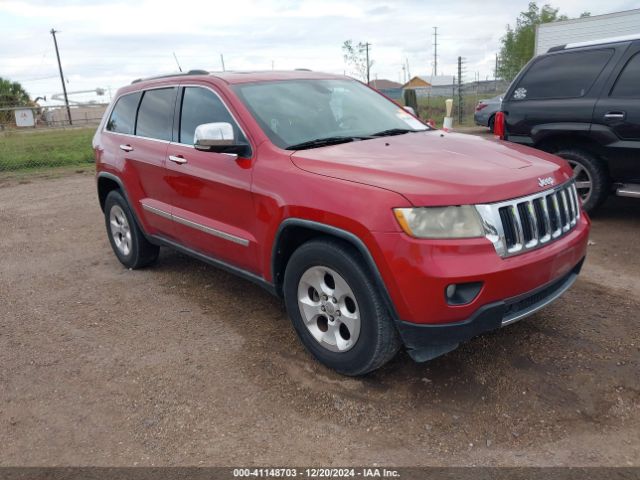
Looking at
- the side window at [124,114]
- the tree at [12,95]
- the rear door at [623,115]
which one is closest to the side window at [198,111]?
the side window at [124,114]

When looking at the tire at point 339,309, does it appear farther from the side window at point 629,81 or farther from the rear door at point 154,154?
the side window at point 629,81

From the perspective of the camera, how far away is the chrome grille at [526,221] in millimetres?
2719

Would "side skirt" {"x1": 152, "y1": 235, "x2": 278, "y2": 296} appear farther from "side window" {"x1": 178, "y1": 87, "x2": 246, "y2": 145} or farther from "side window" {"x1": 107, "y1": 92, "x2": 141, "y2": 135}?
"side window" {"x1": 107, "y1": 92, "x2": 141, "y2": 135}

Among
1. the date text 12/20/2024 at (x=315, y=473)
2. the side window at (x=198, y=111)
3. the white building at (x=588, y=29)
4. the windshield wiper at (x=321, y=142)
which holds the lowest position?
the date text 12/20/2024 at (x=315, y=473)

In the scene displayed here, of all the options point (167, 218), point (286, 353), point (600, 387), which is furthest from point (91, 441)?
point (600, 387)

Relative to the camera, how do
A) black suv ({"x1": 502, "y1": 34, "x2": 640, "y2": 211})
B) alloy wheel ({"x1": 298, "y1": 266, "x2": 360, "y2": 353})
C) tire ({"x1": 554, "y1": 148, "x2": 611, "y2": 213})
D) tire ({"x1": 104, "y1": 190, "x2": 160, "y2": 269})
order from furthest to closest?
tire ({"x1": 554, "y1": 148, "x2": 611, "y2": 213}), black suv ({"x1": 502, "y1": 34, "x2": 640, "y2": 211}), tire ({"x1": 104, "y1": 190, "x2": 160, "y2": 269}), alloy wheel ({"x1": 298, "y1": 266, "x2": 360, "y2": 353})

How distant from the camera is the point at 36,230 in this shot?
24.5 ft

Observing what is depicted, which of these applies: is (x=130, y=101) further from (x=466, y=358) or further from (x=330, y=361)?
(x=466, y=358)

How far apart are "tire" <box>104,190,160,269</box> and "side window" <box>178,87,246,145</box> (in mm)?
1292

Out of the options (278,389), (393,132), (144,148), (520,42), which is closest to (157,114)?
(144,148)

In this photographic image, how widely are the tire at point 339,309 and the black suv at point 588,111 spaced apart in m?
4.12

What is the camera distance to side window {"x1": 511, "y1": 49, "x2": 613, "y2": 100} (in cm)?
598

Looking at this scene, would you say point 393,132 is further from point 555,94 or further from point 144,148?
point 555,94

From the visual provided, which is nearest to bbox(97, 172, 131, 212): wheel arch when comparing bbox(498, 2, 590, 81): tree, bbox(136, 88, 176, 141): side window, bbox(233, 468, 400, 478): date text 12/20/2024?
bbox(136, 88, 176, 141): side window
